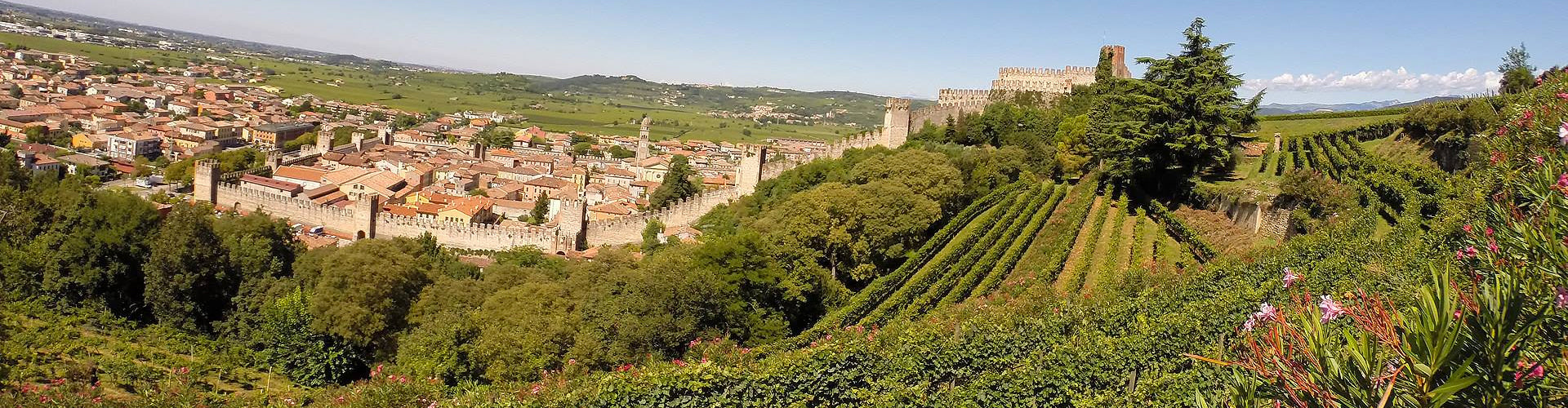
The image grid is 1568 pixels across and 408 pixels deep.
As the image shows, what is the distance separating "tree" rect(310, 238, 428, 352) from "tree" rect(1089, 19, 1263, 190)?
1779cm

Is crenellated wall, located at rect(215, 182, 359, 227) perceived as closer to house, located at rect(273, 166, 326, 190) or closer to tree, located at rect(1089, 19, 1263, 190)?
house, located at rect(273, 166, 326, 190)

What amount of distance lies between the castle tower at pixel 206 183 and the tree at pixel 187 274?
24.7 metres

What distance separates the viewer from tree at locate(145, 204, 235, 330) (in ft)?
73.6

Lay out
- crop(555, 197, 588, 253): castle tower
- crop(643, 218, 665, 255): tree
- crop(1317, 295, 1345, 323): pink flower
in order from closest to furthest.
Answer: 1. crop(1317, 295, 1345, 323): pink flower
2. crop(643, 218, 665, 255): tree
3. crop(555, 197, 588, 253): castle tower

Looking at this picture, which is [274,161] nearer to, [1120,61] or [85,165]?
[85,165]

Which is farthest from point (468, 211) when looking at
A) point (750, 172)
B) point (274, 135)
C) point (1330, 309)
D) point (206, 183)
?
point (274, 135)

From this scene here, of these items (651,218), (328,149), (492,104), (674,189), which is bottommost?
(328,149)

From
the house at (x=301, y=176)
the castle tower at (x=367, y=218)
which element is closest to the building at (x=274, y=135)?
the house at (x=301, y=176)

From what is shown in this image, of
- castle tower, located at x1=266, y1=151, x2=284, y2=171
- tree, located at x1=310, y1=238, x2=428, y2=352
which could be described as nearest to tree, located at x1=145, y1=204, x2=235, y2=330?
tree, located at x1=310, y1=238, x2=428, y2=352

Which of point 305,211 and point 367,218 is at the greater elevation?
point 367,218

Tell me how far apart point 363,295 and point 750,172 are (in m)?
21.1

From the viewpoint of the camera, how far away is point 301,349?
20.0 meters

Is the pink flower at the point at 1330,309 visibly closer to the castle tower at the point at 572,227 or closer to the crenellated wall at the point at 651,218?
the crenellated wall at the point at 651,218

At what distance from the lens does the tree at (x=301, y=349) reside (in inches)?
781
